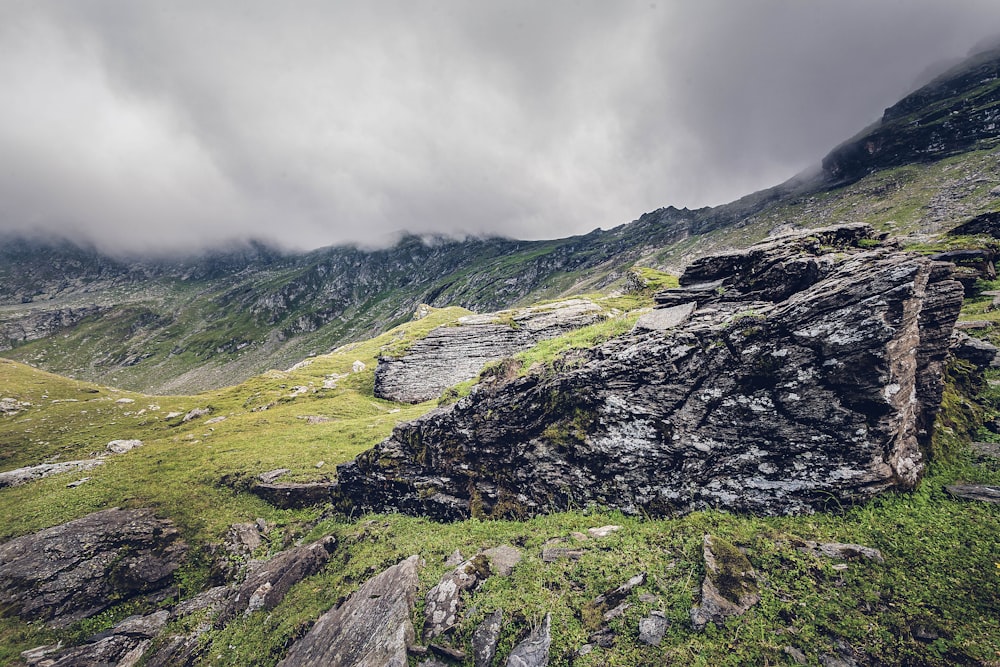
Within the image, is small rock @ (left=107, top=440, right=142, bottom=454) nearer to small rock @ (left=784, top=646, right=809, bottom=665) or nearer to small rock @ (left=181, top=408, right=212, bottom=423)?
small rock @ (left=181, top=408, right=212, bottom=423)

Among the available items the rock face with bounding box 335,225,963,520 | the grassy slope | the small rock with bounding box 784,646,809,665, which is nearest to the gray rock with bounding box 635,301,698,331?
the rock face with bounding box 335,225,963,520

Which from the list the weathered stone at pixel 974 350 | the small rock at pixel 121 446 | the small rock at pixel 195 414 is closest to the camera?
the weathered stone at pixel 974 350

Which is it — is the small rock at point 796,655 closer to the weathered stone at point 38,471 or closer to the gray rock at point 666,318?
the gray rock at point 666,318

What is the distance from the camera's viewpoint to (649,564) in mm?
12000

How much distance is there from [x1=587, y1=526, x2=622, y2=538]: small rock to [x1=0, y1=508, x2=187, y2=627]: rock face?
22470 mm

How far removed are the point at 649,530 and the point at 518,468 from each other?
687 cm

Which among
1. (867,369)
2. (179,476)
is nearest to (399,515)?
(179,476)

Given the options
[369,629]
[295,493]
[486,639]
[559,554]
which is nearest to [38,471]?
[295,493]

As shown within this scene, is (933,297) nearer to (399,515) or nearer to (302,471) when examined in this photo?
(399,515)

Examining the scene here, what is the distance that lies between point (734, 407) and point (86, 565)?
108 feet

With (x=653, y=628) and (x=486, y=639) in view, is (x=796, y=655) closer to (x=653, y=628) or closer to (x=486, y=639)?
(x=653, y=628)

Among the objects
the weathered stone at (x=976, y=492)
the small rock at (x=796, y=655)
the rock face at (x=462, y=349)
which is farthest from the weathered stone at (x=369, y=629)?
the rock face at (x=462, y=349)

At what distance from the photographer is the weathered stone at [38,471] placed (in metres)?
28.3

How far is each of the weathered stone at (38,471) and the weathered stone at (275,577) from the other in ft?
83.2
